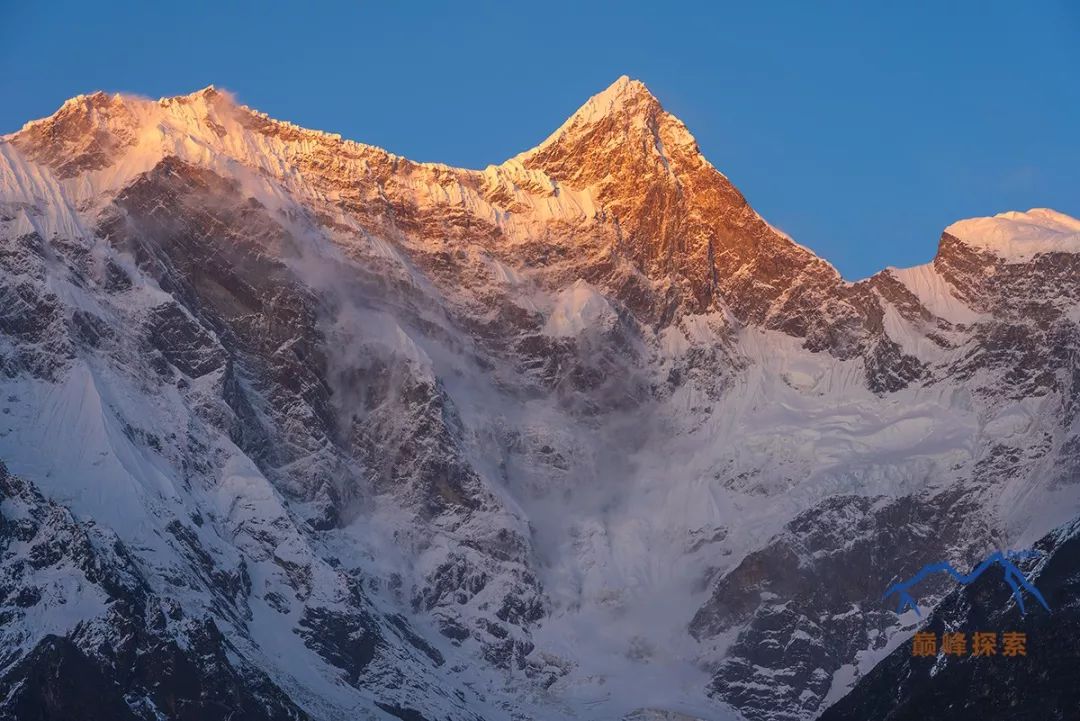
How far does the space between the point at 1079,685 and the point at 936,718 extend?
13.0 metres

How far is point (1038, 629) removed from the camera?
648 ft

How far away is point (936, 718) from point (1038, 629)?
8.76 metres

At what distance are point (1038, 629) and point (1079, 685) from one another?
864cm

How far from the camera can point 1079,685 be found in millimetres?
189500

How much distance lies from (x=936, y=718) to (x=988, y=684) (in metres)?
4.45

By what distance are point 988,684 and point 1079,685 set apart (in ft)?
30.0

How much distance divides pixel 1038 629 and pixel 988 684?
469 cm

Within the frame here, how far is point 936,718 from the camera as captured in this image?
655 ft
